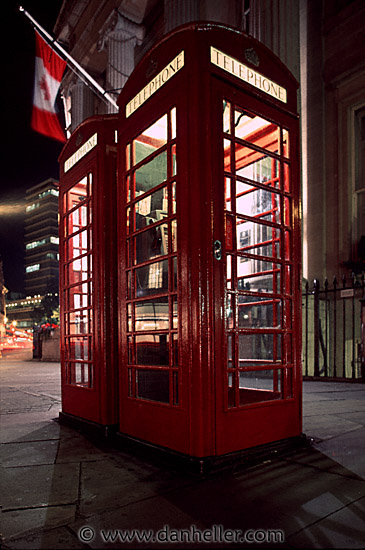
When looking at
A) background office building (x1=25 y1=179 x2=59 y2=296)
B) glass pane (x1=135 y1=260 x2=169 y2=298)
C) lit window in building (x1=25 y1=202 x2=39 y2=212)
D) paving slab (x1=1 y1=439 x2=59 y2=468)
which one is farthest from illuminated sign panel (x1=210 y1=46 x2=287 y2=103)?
lit window in building (x1=25 y1=202 x2=39 y2=212)

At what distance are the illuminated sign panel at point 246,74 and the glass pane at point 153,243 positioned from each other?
141 centimetres

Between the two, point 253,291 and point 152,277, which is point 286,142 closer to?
Answer: point 253,291

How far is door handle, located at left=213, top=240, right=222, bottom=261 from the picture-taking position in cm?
252

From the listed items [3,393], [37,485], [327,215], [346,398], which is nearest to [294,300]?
[37,485]

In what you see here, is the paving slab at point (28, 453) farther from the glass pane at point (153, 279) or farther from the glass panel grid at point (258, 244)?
the glass pane at point (153, 279)

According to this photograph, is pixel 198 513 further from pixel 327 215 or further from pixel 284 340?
pixel 327 215

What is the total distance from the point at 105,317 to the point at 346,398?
344 centimetres

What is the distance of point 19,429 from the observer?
3.83 m

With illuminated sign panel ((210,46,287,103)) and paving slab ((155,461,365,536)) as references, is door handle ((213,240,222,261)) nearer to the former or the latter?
illuminated sign panel ((210,46,287,103))

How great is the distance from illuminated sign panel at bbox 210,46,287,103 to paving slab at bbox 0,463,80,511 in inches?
107

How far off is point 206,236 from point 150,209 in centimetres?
194

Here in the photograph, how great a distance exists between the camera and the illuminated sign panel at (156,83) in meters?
2.68

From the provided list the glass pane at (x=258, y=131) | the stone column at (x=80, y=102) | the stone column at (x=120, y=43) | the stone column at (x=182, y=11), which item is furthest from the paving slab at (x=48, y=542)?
the stone column at (x=80, y=102)

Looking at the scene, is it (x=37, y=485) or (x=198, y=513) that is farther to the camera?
(x=37, y=485)
